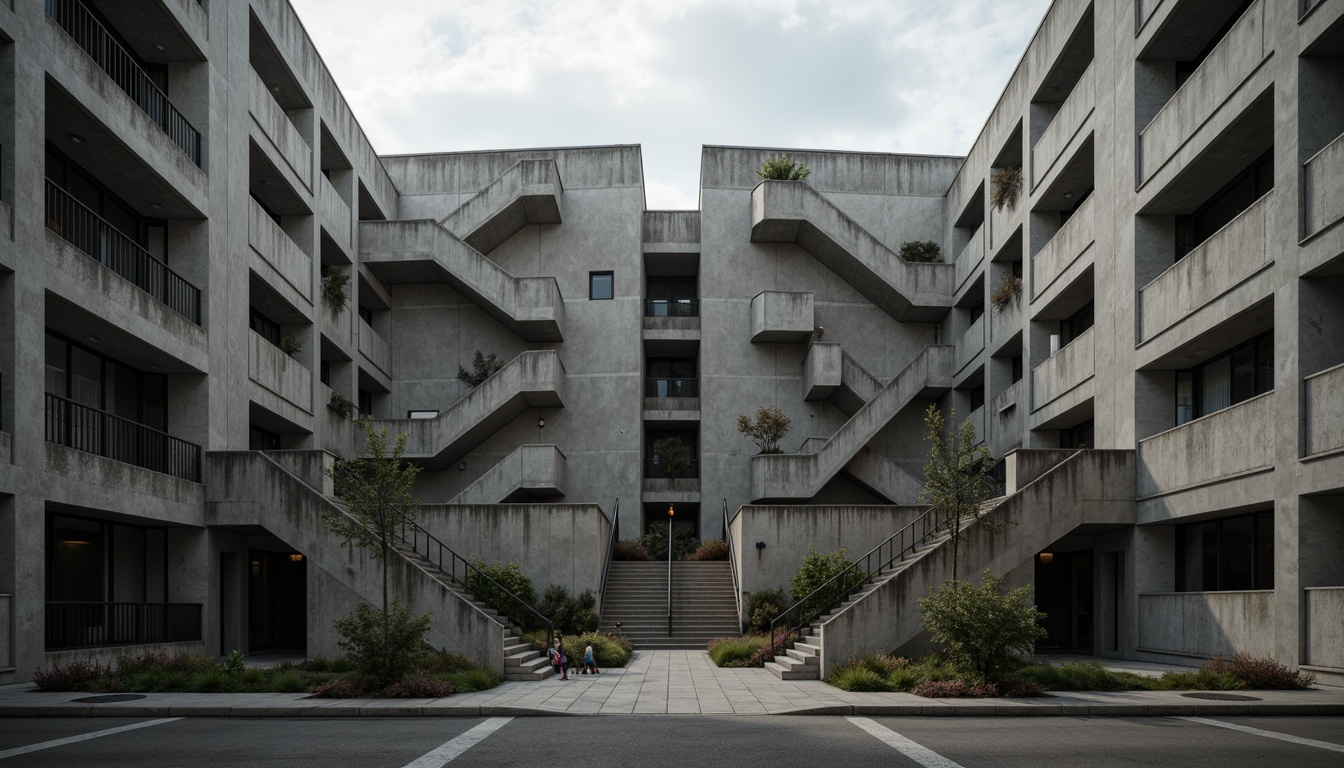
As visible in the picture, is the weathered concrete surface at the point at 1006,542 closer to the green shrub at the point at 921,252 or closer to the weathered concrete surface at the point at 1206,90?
the weathered concrete surface at the point at 1206,90

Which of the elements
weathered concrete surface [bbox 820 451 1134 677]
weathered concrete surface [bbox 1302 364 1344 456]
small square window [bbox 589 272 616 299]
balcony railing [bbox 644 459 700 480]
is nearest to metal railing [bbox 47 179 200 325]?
weathered concrete surface [bbox 820 451 1134 677]

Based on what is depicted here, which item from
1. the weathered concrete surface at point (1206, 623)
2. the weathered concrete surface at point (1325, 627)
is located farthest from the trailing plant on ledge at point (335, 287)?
the weathered concrete surface at point (1325, 627)

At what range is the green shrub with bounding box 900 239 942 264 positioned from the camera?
4053 cm

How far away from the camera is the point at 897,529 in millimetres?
29672

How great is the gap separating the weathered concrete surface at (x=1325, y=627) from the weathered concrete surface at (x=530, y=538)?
676 inches

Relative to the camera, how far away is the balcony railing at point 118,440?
71.8ft

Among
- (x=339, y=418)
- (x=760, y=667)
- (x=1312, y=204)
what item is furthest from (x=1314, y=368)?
(x=339, y=418)

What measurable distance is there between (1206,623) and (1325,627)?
3849 mm

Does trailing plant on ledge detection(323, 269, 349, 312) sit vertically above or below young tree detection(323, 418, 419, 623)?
above

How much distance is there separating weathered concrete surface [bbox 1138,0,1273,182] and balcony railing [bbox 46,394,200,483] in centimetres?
2367

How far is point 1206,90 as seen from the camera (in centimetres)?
2231

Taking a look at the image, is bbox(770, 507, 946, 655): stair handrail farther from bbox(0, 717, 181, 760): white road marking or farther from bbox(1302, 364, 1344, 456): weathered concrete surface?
bbox(0, 717, 181, 760): white road marking

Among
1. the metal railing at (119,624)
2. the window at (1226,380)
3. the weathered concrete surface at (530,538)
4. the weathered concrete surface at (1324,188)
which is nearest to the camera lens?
the weathered concrete surface at (1324,188)

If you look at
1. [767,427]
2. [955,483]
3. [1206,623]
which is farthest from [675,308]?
[1206,623]
